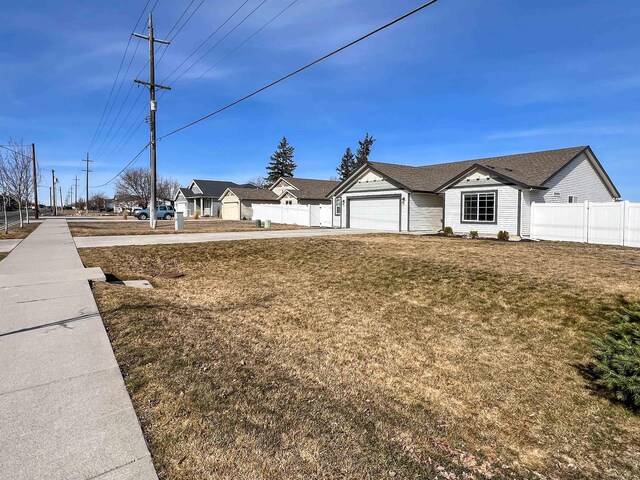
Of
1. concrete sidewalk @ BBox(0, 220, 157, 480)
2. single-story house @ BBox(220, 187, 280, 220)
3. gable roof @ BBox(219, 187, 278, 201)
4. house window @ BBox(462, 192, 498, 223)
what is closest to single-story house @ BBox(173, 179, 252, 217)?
single-story house @ BBox(220, 187, 280, 220)

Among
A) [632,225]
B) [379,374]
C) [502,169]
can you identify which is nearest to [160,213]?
[502,169]

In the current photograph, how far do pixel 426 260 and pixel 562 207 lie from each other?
36.0 feet

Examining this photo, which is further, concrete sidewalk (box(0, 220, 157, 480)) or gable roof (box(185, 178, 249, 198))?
gable roof (box(185, 178, 249, 198))

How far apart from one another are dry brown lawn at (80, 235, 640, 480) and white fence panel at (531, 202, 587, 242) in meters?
8.46

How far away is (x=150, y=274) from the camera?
10.1 m

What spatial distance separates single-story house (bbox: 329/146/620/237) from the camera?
1923 centimetres

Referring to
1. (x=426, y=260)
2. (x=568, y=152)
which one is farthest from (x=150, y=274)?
(x=568, y=152)

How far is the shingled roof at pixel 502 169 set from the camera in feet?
64.1

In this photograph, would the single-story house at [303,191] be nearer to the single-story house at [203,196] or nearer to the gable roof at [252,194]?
the gable roof at [252,194]

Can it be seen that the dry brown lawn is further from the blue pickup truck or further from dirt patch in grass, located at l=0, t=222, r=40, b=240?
the blue pickup truck

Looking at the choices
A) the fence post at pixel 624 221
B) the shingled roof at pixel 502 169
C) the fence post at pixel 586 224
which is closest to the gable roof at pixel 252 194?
the shingled roof at pixel 502 169

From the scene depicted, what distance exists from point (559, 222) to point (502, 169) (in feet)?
15.6

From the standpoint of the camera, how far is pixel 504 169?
68.3 feet

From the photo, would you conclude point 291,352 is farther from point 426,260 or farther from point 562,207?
point 562,207
